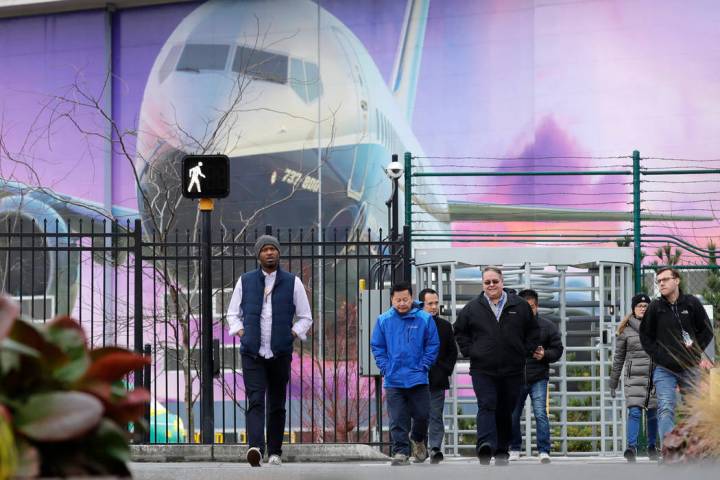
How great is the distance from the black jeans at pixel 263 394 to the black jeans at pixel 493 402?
1.63m

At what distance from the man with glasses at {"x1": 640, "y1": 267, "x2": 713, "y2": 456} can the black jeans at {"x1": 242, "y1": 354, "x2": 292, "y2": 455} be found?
328cm

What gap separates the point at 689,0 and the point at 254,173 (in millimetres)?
12016

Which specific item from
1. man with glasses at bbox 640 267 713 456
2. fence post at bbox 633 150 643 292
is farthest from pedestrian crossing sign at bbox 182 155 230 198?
fence post at bbox 633 150 643 292

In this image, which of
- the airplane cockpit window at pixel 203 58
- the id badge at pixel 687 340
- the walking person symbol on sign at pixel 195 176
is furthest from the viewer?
the airplane cockpit window at pixel 203 58

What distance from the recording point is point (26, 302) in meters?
31.7

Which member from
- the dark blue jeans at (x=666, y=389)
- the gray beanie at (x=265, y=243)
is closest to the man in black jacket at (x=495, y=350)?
the dark blue jeans at (x=666, y=389)

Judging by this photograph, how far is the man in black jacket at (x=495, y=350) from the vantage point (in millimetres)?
11117

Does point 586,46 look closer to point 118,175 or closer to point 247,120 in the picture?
point 247,120

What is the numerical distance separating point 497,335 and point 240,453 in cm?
288

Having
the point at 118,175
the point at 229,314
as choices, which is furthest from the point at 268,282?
the point at 118,175

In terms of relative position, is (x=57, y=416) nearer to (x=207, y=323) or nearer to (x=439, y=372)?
(x=207, y=323)

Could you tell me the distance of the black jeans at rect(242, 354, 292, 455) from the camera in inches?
419

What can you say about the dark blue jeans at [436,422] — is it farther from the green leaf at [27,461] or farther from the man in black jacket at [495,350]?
the green leaf at [27,461]

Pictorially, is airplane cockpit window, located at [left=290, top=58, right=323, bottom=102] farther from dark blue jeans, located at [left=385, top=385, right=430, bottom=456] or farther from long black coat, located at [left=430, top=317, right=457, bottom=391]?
dark blue jeans, located at [left=385, top=385, right=430, bottom=456]
